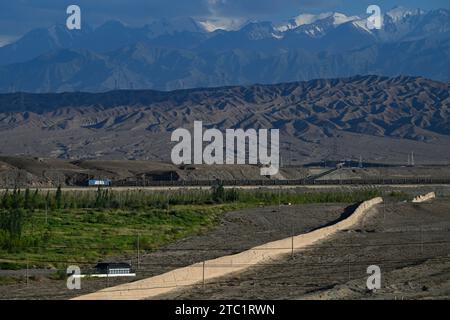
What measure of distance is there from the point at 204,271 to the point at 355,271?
199 inches

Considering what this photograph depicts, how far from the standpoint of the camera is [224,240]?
49.0m

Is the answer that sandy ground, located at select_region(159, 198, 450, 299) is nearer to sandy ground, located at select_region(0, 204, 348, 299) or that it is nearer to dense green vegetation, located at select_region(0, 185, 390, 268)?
sandy ground, located at select_region(0, 204, 348, 299)

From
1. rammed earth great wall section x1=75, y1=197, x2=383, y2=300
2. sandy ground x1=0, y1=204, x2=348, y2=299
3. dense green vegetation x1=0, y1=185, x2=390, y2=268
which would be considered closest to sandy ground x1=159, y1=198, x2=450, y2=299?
rammed earth great wall section x1=75, y1=197, x2=383, y2=300

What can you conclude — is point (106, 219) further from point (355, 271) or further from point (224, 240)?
point (355, 271)

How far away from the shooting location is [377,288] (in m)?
30.5

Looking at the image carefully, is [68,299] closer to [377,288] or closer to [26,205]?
[377,288]

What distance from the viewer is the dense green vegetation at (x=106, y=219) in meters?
40.5

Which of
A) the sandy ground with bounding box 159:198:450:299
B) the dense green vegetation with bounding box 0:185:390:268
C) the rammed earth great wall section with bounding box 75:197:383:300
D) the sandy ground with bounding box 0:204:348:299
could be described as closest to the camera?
the rammed earth great wall section with bounding box 75:197:383:300

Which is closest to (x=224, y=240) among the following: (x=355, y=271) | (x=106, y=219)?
(x=106, y=219)

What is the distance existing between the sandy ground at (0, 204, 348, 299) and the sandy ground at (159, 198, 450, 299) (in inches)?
109

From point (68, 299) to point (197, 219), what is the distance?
110 ft

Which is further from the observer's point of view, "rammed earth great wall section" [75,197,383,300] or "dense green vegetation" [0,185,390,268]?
"dense green vegetation" [0,185,390,268]

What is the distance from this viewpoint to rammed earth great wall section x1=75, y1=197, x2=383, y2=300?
28859 mm
